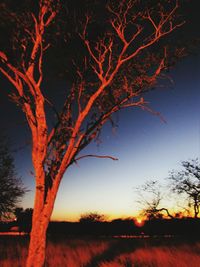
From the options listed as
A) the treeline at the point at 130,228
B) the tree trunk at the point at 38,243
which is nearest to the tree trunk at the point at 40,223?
the tree trunk at the point at 38,243

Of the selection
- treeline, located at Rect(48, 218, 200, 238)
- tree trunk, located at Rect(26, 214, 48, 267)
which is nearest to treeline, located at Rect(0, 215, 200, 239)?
treeline, located at Rect(48, 218, 200, 238)

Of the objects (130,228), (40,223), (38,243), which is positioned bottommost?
(38,243)

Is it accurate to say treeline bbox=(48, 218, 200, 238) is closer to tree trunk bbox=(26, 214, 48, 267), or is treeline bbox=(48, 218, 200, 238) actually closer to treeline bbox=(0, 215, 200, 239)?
treeline bbox=(0, 215, 200, 239)

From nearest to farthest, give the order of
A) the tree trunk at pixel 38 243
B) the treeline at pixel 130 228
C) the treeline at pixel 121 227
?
the tree trunk at pixel 38 243 → the treeline at pixel 130 228 → the treeline at pixel 121 227

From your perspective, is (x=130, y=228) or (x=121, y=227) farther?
(x=121, y=227)

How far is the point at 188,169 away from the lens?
4491cm

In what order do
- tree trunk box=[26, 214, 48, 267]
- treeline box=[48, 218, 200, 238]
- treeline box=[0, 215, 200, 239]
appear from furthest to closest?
treeline box=[0, 215, 200, 239] < treeline box=[48, 218, 200, 238] < tree trunk box=[26, 214, 48, 267]

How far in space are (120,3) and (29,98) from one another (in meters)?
4.28

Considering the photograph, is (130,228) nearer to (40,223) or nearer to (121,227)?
(121,227)

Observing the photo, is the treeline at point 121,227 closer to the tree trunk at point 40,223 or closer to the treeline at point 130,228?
the treeline at point 130,228

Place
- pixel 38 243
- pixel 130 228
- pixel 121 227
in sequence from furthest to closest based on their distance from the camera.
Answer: pixel 121 227
pixel 130 228
pixel 38 243

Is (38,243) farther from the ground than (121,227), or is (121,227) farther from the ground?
(121,227)

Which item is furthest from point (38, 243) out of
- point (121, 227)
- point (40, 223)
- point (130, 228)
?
point (121, 227)

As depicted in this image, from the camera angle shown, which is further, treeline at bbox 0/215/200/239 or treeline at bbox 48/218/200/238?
treeline at bbox 0/215/200/239
